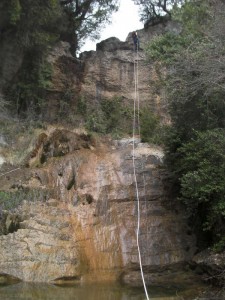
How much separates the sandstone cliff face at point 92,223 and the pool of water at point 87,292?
560 mm

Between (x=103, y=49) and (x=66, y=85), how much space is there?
130 inches

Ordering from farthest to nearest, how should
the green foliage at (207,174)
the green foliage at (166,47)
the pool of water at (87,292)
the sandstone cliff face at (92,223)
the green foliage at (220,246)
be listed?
the green foliage at (166,47) → the sandstone cliff face at (92,223) → the green foliage at (220,246) → the green foliage at (207,174) → the pool of water at (87,292)

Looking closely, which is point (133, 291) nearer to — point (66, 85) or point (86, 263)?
point (86, 263)

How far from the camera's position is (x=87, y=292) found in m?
10.5

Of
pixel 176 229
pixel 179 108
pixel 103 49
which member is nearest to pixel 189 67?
pixel 179 108

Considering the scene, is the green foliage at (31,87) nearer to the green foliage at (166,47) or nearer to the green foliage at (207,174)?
the green foliage at (166,47)

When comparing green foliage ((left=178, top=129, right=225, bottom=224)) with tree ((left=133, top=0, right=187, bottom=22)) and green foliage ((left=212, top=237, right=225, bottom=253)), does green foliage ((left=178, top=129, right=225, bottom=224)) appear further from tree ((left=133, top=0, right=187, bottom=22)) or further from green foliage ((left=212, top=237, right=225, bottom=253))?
tree ((left=133, top=0, right=187, bottom=22))

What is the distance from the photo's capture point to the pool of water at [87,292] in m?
9.80

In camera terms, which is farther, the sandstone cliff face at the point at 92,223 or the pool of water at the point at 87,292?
the sandstone cliff face at the point at 92,223

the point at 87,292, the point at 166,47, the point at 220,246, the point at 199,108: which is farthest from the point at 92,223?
the point at 166,47

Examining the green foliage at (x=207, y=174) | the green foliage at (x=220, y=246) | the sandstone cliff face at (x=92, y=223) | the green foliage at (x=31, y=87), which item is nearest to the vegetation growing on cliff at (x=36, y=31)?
the green foliage at (x=31, y=87)

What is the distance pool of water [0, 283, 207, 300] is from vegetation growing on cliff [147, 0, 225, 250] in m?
1.74

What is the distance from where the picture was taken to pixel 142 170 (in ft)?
47.8

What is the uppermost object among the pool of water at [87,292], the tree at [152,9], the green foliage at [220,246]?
the tree at [152,9]
